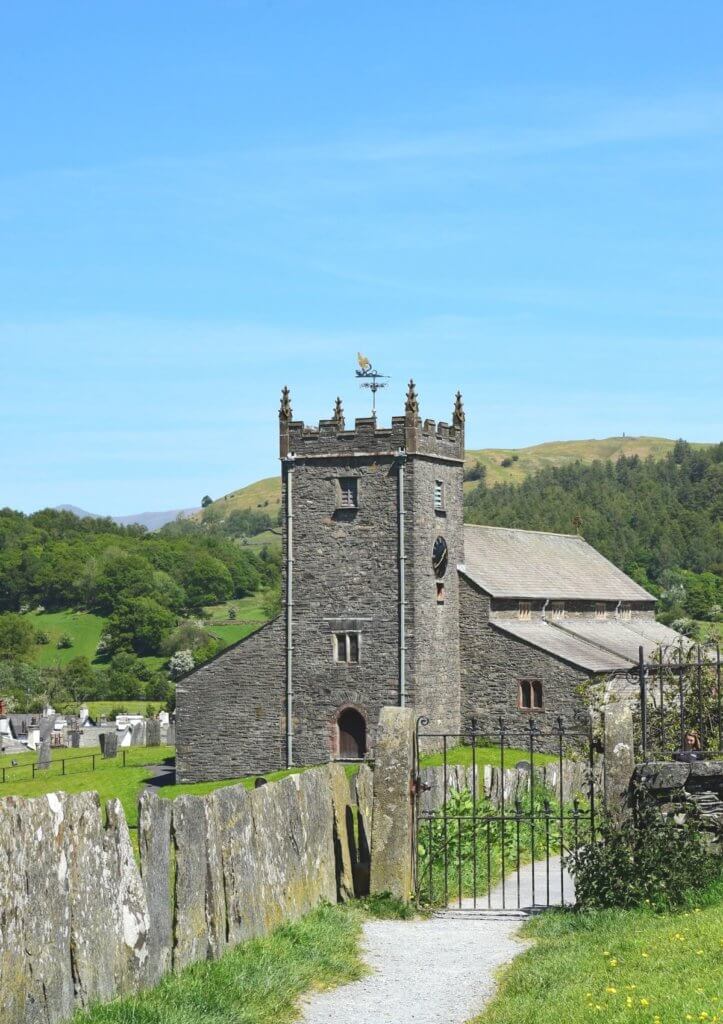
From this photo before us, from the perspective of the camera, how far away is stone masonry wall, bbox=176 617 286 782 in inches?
2020

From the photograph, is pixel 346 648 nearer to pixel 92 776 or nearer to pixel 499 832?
pixel 92 776

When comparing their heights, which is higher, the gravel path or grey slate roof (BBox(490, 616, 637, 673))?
grey slate roof (BBox(490, 616, 637, 673))

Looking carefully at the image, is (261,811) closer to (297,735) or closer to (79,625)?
(297,735)

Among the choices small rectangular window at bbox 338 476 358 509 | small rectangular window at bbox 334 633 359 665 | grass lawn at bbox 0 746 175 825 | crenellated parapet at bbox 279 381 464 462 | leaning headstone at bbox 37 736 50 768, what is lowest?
grass lawn at bbox 0 746 175 825

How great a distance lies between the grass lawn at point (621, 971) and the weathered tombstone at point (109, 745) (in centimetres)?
4687

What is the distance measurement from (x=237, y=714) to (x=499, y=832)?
31.3m

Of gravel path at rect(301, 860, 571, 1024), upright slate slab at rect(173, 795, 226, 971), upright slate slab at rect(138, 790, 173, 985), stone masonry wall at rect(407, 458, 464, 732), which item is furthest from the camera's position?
stone masonry wall at rect(407, 458, 464, 732)

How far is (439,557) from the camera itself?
A: 5181cm

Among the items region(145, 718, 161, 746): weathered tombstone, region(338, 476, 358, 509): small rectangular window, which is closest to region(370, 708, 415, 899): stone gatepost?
region(338, 476, 358, 509): small rectangular window

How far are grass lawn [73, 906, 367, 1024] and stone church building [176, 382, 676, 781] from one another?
35174 millimetres

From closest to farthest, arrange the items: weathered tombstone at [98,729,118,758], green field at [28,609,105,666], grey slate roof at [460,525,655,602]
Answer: grey slate roof at [460,525,655,602]
weathered tombstone at [98,729,118,758]
green field at [28,609,105,666]

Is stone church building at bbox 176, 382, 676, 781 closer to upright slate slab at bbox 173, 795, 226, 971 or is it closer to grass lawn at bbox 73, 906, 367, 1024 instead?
grass lawn at bbox 73, 906, 367, 1024

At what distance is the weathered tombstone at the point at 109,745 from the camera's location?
5984 centimetres

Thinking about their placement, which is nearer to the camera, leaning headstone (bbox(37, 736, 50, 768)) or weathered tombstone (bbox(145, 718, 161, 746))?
leaning headstone (bbox(37, 736, 50, 768))
